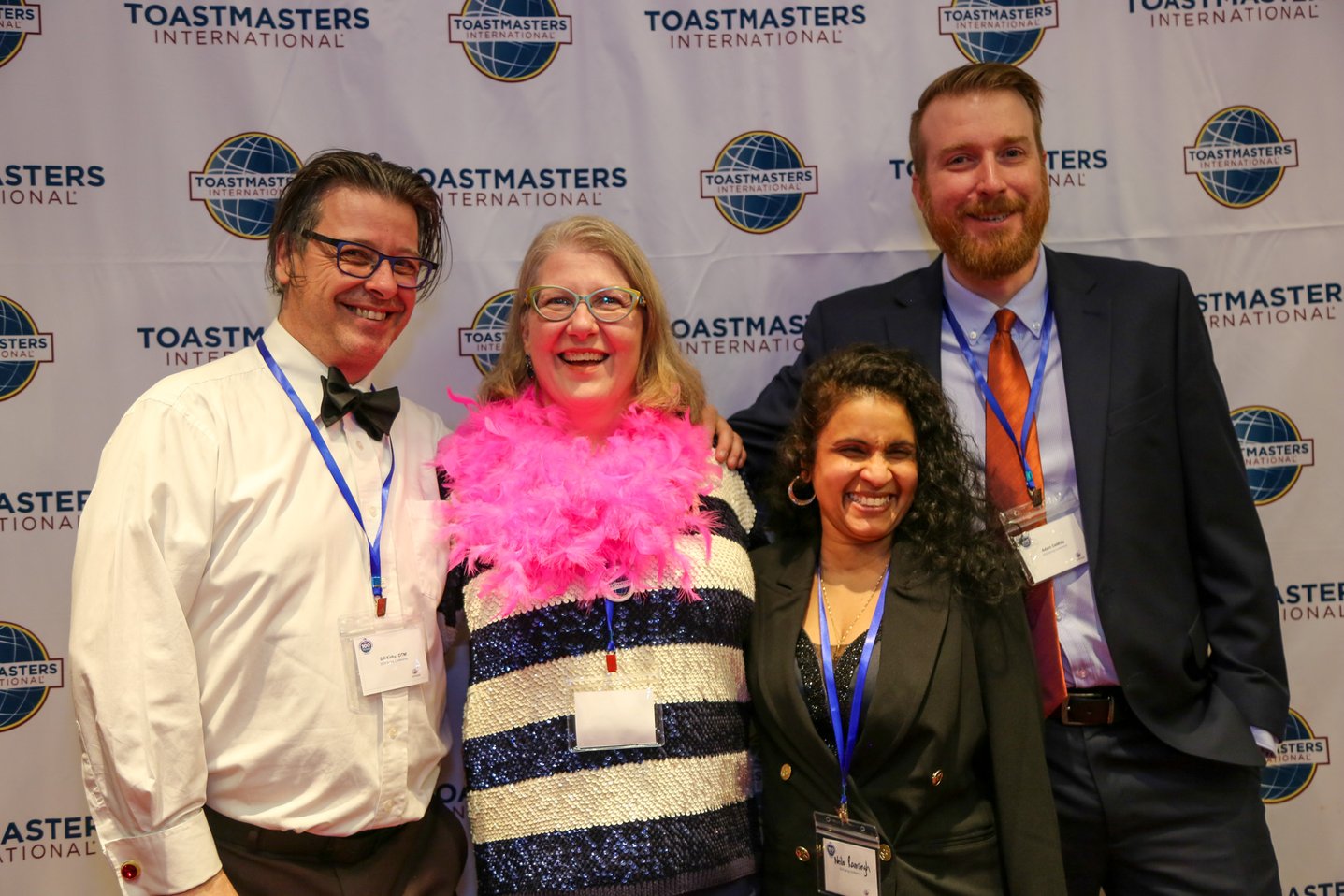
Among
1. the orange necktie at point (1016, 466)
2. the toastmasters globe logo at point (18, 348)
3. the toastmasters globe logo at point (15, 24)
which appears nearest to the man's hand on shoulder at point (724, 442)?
the orange necktie at point (1016, 466)

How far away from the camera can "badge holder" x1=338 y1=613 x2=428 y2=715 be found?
1.99m

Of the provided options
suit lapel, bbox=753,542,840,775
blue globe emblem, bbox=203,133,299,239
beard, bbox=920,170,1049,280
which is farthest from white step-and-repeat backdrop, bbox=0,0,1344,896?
suit lapel, bbox=753,542,840,775

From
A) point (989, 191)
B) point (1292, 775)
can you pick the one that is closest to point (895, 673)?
point (989, 191)

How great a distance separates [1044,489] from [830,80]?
1415 mm

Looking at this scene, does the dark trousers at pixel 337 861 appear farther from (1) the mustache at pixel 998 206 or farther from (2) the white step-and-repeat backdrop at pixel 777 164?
(1) the mustache at pixel 998 206

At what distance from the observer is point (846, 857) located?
1963mm

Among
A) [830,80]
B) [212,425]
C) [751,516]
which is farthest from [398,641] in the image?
[830,80]

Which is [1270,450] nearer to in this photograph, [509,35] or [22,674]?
[509,35]

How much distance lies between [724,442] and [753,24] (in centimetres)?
133

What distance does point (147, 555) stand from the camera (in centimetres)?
181

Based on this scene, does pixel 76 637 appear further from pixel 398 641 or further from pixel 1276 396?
pixel 1276 396

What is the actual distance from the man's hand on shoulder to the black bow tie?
28.9 inches

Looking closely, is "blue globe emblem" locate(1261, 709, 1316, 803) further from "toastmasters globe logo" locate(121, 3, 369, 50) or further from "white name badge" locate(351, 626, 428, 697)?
"toastmasters globe logo" locate(121, 3, 369, 50)

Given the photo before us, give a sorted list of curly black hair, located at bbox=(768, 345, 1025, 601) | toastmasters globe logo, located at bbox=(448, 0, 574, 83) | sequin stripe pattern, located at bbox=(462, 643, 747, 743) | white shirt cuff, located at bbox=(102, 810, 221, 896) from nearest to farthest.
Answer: white shirt cuff, located at bbox=(102, 810, 221, 896) < sequin stripe pattern, located at bbox=(462, 643, 747, 743) < curly black hair, located at bbox=(768, 345, 1025, 601) < toastmasters globe logo, located at bbox=(448, 0, 574, 83)
